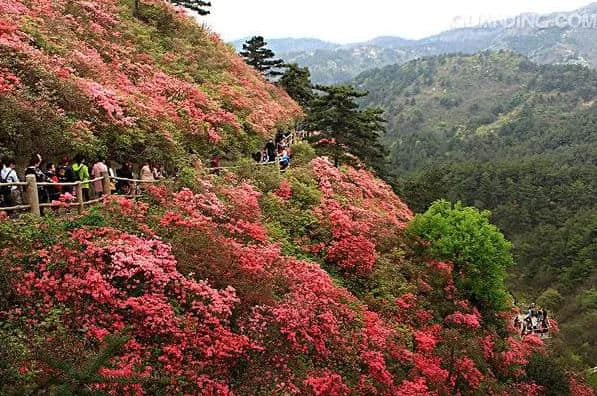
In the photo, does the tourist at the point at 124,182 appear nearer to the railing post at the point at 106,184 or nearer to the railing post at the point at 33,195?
the railing post at the point at 106,184

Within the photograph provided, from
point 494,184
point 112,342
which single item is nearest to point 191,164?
point 112,342

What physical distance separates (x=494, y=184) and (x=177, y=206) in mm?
114153

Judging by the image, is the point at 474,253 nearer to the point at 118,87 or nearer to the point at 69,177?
the point at 118,87

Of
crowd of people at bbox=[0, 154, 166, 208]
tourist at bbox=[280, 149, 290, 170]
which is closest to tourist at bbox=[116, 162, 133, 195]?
crowd of people at bbox=[0, 154, 166, 208]

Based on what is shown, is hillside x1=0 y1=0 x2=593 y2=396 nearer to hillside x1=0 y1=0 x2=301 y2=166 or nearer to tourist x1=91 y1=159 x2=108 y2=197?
hillside x1=0 y1=0 x2=301 y2=166

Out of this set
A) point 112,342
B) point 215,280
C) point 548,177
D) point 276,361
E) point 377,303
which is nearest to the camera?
point 112,342

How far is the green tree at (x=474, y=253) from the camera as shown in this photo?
2327 cm

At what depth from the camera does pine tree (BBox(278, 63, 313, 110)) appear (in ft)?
147

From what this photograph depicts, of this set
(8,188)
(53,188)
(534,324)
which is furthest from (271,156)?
(534,324)

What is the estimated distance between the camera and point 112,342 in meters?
7.44

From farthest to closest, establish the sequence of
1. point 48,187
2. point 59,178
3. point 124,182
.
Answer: point 124,182 < point 59,178 < point 48,187

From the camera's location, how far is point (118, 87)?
2105 cm

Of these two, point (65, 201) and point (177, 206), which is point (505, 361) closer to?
point (177, 206)

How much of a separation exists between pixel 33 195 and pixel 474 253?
1846 cm
